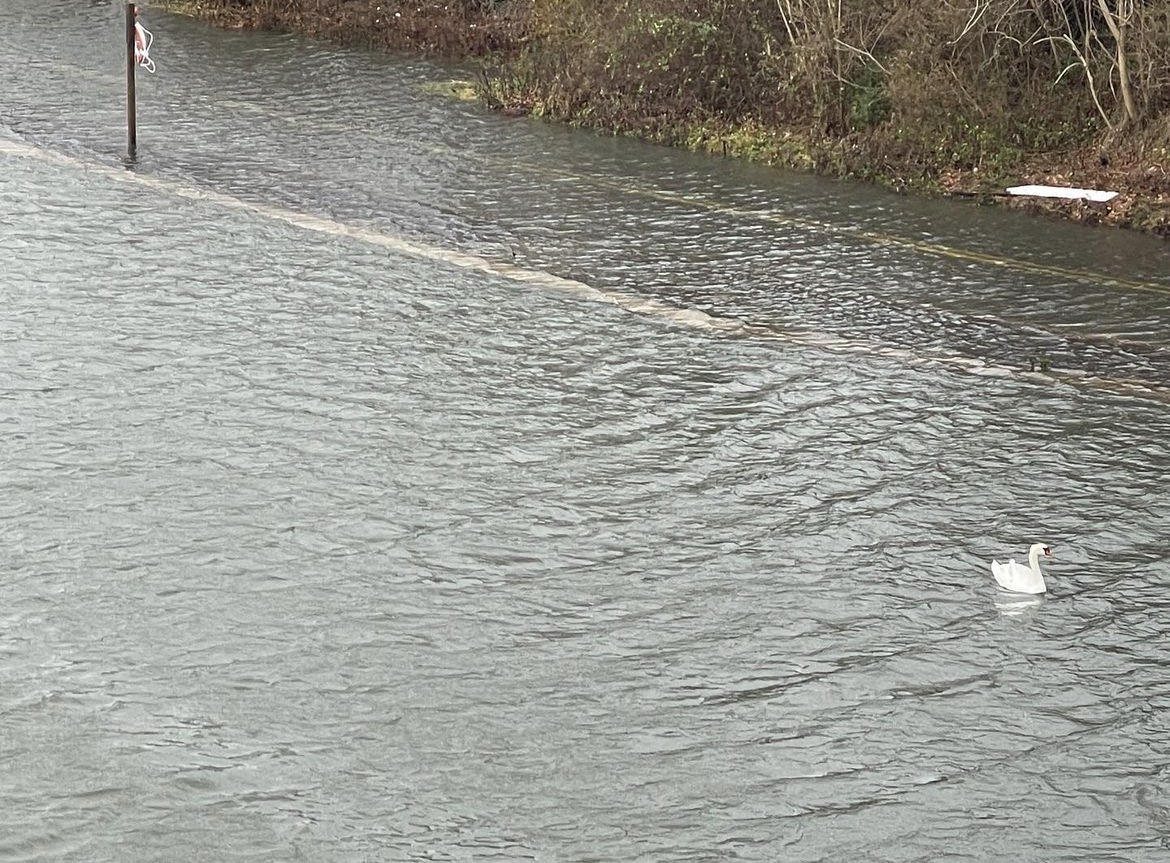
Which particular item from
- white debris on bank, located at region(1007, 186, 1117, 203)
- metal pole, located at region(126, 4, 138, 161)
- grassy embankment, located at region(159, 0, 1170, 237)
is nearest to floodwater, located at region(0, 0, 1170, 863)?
white debris on bank, located at region(1007, 186, 1117, 203)

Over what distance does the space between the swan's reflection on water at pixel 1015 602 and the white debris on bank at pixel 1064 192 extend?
32.2 ft

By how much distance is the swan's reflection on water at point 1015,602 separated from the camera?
30.9 ft

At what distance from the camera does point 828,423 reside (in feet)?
40.7

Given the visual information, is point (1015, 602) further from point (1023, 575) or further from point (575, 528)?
point (575, 528)

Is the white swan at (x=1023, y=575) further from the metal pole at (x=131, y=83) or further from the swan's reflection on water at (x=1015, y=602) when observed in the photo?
the metal pole at (x=131, y=83)

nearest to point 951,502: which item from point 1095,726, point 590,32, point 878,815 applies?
point 1095,726

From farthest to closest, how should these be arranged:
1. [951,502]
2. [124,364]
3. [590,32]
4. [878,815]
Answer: [590,32] → [124,364] → [951,502] → [878,815]

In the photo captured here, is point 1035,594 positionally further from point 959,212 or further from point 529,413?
point 959,212

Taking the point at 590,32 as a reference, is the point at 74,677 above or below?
below

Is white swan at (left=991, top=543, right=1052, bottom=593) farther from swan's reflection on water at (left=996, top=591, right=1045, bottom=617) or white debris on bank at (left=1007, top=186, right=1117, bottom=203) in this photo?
white debris on bank at (left=1007, top=186, right=1117, bottom=203)

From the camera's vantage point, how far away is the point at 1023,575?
9578mm

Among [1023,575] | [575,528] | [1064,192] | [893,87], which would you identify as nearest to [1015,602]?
[1023,575]

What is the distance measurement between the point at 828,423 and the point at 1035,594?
3.05 metres

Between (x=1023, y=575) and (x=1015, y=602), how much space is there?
16cm
